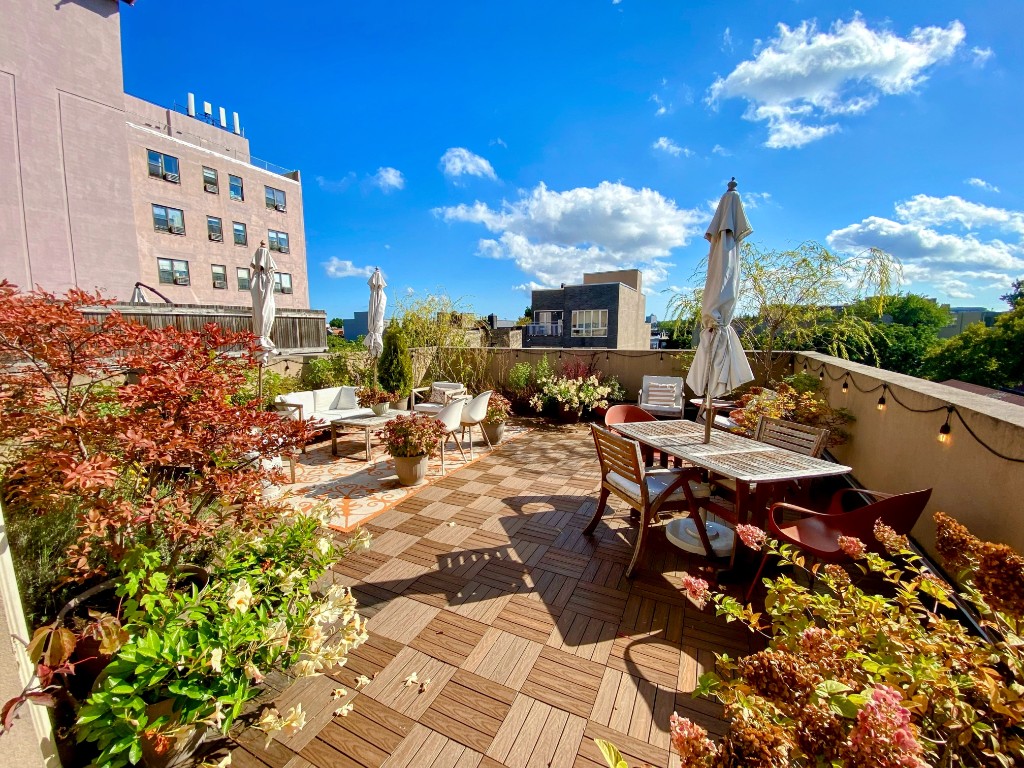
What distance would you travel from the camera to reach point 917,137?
8648 millimetres

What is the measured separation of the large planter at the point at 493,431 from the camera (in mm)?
5719

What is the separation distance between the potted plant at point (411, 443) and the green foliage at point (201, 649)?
216 centimetres

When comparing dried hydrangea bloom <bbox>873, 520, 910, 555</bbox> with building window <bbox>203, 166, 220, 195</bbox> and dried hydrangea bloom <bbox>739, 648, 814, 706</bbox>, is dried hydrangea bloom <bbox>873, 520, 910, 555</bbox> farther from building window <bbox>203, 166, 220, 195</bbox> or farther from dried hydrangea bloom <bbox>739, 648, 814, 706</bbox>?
building window <bbox>203, 166, 220, 195</bbox>

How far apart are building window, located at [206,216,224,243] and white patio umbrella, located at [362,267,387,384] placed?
16.1m

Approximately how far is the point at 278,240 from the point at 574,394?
2047 centimetres

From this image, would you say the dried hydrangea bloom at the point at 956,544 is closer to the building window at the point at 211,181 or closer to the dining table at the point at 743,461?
the dining table at the point at 743,461

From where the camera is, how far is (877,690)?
79cm

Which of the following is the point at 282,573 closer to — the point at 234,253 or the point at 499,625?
the point at 499,625

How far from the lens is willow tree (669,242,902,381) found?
682cm

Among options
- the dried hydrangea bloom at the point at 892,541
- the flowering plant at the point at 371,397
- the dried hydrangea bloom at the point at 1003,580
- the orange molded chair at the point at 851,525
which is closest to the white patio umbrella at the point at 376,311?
the flowering plant at the point at 371,397

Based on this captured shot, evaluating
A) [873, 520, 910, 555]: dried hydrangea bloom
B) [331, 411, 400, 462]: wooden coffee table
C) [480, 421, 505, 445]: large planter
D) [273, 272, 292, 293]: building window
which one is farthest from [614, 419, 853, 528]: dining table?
[273, 272, 292, 293]: building window

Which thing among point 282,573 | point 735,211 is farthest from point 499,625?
point 735,211

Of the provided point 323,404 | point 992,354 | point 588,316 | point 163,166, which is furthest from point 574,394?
point 992,354

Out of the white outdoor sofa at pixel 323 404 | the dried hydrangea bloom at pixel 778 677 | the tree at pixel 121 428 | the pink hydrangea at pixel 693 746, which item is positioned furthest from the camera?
the white outdoor sofa at pixel 323 404
